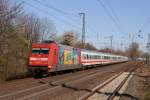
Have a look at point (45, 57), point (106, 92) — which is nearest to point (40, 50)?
point (45, 57)

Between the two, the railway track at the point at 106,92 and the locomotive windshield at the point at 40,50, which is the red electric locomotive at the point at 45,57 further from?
the railway track at the point at 106,92

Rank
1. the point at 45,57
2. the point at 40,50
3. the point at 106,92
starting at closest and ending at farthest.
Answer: the point at 106,92
the point at 45,57
the point at 40,50

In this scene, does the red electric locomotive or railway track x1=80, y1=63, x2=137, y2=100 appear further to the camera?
the red electric locomotive

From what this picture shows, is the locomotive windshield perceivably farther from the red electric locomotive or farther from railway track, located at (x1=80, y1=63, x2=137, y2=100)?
railway track, located at (x1=80, y1=63, x2=137, y2=100)

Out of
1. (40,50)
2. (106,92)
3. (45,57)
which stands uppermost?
(40,50)

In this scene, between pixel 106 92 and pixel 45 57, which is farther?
pixel 45 57

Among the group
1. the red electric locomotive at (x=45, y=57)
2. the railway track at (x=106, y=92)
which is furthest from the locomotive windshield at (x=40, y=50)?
the railway track at (x=106, y=92)

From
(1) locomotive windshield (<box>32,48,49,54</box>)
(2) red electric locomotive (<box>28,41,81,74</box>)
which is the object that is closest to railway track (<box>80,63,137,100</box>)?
(2) red electric locomotive (<box>28,41,81,74</box>)

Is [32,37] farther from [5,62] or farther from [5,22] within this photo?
[5,62]

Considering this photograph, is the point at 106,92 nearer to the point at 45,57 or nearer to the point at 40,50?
the point at 45,57

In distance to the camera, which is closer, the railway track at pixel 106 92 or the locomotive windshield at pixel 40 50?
the railway track at pixel 106 92

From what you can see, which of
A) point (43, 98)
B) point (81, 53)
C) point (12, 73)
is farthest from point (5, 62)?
point (81, 53)

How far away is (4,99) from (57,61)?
1625cm

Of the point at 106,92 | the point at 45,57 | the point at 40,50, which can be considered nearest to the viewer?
the point at 106,92
